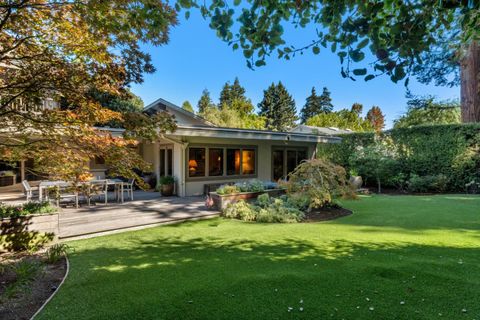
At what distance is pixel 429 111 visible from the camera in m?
16.7

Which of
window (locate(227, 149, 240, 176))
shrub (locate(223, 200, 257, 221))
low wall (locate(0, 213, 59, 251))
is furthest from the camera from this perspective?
window (locate(227, 149, 240, 176))

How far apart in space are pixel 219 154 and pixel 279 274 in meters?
9.13

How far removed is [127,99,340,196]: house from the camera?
11195 mm

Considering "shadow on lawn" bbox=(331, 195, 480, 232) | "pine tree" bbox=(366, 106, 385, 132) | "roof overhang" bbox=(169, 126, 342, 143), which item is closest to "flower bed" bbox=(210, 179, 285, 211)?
"roof overhang" bbox=(169, 126, 342, 143)

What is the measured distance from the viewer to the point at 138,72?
3.86 metres

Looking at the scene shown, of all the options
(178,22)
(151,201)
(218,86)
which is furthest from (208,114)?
(178,22)

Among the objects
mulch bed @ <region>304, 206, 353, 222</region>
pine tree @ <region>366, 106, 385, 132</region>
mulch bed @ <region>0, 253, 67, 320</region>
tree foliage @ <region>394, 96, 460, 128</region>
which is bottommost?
mulch bed @ <region>0, 253, 67, 320</region>

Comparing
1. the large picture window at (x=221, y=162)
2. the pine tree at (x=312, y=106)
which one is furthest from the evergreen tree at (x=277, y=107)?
the large picture window at (x=221, y=162)

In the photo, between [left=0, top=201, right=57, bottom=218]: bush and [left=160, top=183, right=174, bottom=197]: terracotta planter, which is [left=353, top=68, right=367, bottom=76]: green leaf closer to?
[left=0, top=201, right=57, bottom=218]: bush

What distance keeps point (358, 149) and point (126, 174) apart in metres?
13.9

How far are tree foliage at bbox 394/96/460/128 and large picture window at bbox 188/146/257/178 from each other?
421 inches

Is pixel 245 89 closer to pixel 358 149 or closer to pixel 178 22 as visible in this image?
pixel 358 149

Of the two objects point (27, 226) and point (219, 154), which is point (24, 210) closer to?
point (27, 226)

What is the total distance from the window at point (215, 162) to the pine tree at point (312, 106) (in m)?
47.0
